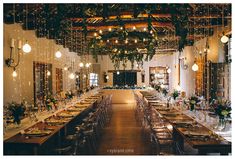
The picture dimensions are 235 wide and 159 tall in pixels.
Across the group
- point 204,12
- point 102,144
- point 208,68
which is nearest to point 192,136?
point 102,144

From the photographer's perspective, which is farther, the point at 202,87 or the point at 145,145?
the point at 202,87

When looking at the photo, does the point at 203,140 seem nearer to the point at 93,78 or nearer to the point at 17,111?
the point at 17,111

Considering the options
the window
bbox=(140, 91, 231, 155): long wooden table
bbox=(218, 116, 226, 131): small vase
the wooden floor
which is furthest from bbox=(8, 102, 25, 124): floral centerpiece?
the window

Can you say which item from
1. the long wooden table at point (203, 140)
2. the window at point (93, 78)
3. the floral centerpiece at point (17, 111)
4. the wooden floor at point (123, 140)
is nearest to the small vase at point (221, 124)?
the long wooden table at point (203, 140)

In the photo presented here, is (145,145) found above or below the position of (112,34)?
below

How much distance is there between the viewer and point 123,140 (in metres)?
7.39

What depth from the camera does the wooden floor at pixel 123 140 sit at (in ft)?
21.0

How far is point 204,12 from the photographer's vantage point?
810cm

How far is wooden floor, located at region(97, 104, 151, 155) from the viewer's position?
21.0 ft

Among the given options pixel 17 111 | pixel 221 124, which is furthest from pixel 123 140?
pixel 17 111

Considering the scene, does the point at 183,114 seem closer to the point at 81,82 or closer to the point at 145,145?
the point at 145,145

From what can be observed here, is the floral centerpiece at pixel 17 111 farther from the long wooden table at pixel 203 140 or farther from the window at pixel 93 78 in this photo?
the window at pixel 93 78

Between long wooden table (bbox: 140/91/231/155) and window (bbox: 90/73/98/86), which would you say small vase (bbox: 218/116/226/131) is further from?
window (bbox: 90/73/98/86)

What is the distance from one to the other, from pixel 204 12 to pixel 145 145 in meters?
3.78
